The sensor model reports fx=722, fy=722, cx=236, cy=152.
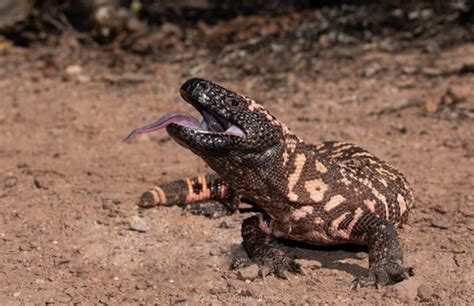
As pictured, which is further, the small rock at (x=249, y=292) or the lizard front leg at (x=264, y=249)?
the lizard front leg at (x=264, y=249)

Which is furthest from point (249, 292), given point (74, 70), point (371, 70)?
point (74, 70)

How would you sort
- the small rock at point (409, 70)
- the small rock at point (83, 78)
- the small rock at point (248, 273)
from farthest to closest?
the small rock at point (83, 78) < the small rock at point (409, 70) < the small rock at point (248, 273)

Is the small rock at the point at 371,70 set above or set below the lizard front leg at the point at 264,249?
above

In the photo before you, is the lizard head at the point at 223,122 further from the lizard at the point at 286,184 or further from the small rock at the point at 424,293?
the small rock at the point at 424,293

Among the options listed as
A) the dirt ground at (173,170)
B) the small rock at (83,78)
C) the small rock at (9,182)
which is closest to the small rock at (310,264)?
the dirt ground at (173,170)

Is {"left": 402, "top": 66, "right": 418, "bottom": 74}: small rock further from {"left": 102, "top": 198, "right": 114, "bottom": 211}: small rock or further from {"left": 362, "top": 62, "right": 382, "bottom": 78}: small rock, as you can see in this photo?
{"left": 102, "top": 198, "right": 114, "bottom": 211}: small rock

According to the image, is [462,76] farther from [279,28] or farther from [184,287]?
[184,287]

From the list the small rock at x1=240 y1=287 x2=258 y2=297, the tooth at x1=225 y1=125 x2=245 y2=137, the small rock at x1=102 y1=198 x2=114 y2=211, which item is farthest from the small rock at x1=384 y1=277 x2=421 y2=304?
the small rock at x1=102 y1=198 x2=114 y2=211
